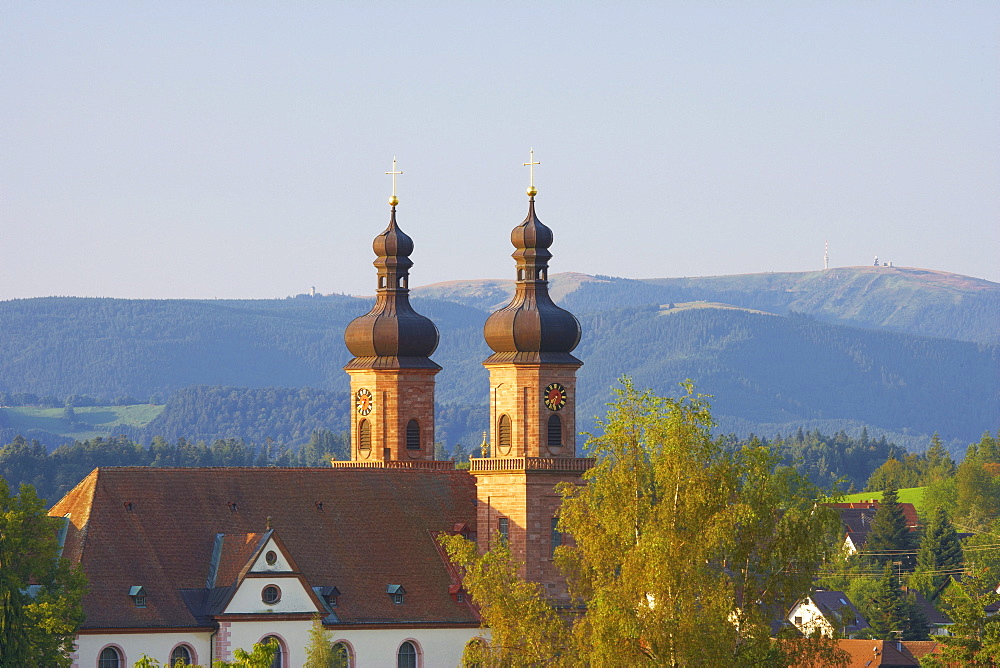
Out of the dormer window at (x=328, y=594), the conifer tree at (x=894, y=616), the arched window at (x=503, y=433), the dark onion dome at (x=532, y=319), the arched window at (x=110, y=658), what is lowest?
the arched window at (x=110, y=658)

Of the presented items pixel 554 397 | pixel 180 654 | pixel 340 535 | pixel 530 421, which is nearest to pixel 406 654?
pixel 340 535

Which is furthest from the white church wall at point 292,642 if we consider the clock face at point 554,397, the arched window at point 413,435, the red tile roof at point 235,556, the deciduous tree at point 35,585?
the arched window at point 413,435

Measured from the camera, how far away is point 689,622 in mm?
59094

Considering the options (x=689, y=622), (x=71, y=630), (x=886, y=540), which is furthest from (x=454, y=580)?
(x=886, y=540)

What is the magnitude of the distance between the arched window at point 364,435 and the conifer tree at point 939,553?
191ft

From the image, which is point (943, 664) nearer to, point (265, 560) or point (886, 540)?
point (265, 560)

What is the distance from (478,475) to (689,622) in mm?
22286

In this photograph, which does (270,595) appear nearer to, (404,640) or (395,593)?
(395,593)

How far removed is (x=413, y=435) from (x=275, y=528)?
444 inches

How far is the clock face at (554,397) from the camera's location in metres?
80.1

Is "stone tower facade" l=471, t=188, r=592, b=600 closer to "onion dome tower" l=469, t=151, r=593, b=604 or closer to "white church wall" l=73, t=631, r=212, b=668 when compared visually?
"onion dome tower" l=469, t=151, r=593, b=604

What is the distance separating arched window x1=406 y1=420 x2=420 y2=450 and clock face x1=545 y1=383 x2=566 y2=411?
30.9ft

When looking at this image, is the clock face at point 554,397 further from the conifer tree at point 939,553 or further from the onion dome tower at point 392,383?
the conifer tree at point 939,553

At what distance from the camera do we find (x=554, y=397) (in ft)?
263
